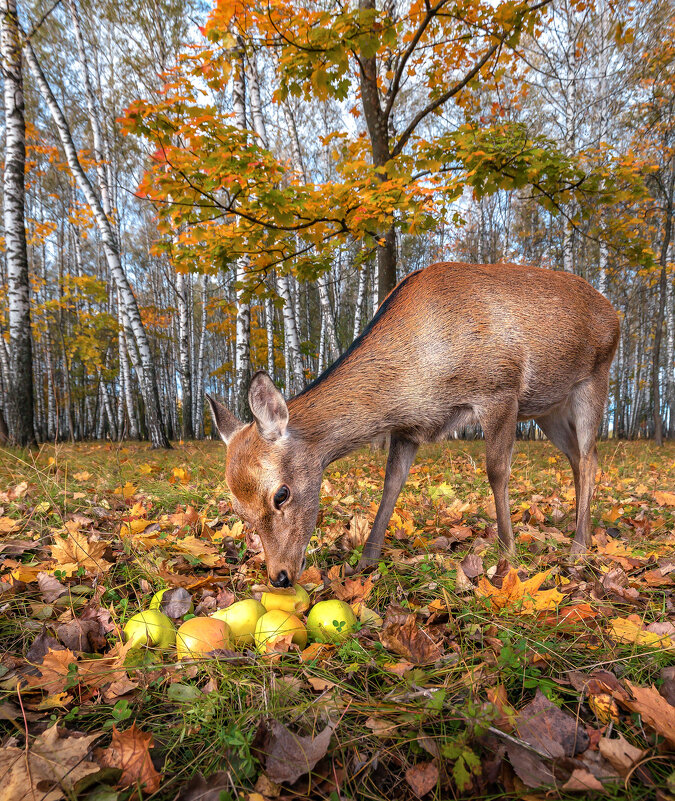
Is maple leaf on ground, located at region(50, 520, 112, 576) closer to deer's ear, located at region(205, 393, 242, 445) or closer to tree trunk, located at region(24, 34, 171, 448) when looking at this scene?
deer's ear, located at region(205, 393, 242, 445)

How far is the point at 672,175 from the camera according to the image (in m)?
14.0

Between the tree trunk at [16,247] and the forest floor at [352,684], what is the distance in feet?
22.6

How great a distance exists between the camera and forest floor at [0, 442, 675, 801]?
1.19m

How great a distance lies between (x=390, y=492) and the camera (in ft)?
10.4

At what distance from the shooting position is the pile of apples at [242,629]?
5.58 ft

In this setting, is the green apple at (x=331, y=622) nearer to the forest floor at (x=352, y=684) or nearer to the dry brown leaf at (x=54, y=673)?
the forest floor at (x=352, y=684)

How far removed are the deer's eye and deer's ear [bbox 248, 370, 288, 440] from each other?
0.98 feet

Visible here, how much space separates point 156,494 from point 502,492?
3356 mm

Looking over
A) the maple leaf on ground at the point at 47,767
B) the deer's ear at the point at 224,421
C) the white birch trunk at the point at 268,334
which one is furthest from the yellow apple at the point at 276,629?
the white birch trunk at the point at 268,334

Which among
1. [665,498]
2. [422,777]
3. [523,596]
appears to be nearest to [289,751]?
[422,777]

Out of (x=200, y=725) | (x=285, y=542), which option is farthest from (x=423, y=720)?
(x=285, y=542)

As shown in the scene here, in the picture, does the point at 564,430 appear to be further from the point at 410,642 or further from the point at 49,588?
the point at 49,588

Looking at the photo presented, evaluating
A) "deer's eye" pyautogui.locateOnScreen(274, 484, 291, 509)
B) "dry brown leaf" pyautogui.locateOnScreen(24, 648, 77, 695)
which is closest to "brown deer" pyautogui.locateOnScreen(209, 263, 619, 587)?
"deer's eye" pyautogui.locateOnScreen(274, 484, 291, 509)

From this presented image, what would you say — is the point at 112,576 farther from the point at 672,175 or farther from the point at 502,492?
the point at 672,175
